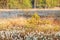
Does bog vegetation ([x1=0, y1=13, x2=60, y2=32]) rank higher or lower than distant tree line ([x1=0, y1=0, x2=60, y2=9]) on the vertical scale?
lower

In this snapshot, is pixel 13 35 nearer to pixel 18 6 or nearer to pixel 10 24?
pixel 10 24

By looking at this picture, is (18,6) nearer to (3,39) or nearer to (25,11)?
(25,11)

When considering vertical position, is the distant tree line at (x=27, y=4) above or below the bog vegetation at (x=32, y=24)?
above

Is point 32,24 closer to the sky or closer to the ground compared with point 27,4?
closer to the ground

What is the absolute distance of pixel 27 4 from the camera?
243 cm

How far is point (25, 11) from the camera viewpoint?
2416 mm

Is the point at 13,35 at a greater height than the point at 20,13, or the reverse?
the point at 20,13

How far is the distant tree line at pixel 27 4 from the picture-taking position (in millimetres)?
2420

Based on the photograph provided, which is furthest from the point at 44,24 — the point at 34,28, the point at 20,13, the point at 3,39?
the point at 3,39

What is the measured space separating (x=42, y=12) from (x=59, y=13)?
0.18 metres

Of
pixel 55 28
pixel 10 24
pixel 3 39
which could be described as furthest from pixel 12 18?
pixel 55 28

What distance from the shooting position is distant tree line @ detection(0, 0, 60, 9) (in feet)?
7.94

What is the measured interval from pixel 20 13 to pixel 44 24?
0.29 meters

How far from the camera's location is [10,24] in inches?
93.6
